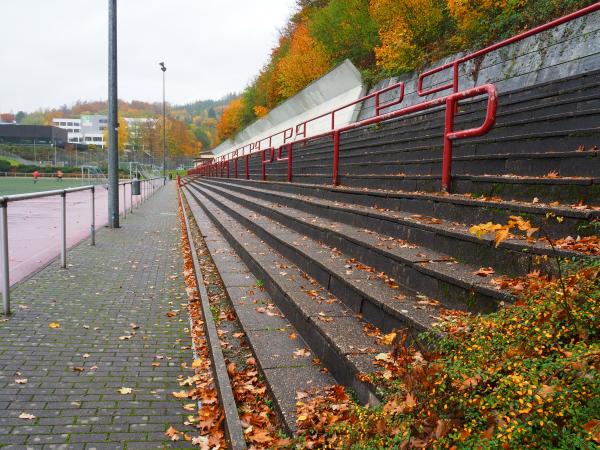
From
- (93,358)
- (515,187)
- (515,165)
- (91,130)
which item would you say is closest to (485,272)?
(515,187)

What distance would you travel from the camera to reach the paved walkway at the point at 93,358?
324 cm

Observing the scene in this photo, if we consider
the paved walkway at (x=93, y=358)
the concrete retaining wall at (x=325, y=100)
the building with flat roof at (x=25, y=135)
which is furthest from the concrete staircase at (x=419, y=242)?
the building with flat roof at (x=25, y=135)

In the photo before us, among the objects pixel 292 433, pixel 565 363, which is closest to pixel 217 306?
pixel 292 433

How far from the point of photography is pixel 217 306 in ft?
18.3

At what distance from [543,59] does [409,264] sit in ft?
35.5

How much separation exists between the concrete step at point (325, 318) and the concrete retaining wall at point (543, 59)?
8290 mm

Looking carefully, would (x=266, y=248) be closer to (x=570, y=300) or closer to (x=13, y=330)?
(x=13, y=330)

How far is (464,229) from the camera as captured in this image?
13.2ft

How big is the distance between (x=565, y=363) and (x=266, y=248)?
561 centimetres

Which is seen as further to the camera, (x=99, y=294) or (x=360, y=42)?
(x=360, y=42)

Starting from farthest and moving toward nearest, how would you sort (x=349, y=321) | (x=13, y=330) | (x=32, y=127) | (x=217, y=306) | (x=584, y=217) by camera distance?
1. (x=32, y=127)
2. (x=217, y=306)
3. (x=13, y=330)
4. (x=349, y=321)
5. (x=584, y=217)

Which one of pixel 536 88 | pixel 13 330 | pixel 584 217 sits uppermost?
pixel 536 88

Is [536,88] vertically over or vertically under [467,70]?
under

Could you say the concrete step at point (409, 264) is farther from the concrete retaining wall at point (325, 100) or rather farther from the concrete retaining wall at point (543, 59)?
the concrete retaining wall at point (325, 100)
